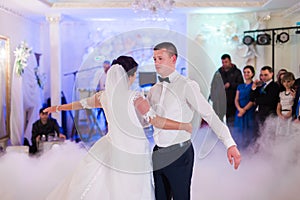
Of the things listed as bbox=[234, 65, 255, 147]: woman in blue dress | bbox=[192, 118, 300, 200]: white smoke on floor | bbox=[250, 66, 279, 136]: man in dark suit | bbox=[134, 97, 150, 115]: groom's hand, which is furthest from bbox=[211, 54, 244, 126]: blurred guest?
bbox=[134, 97, 150, 115]: groom's hand

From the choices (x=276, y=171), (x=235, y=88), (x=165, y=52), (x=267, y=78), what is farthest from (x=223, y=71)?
(x=165, y=52)

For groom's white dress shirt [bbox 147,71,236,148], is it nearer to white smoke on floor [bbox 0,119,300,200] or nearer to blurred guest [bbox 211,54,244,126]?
white smoke on floor [bbox 0,119,300,200]

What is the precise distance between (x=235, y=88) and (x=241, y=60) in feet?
6.01

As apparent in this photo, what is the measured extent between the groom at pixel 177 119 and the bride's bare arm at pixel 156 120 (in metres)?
0.06

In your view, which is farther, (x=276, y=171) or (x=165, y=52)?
(x=276, y=171)

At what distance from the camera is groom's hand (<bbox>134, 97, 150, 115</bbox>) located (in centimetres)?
213

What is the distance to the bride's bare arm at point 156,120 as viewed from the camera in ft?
7.01

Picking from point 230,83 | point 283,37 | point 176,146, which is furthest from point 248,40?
point 176,146

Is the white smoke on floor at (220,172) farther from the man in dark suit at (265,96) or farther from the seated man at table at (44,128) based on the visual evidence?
the seated man at table at (44,128)

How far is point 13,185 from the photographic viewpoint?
3734 millimetres

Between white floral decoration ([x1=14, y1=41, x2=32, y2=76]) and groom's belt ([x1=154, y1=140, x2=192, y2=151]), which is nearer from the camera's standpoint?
groom's belt ([x1=154, y1=140, x2=192, y2=151])

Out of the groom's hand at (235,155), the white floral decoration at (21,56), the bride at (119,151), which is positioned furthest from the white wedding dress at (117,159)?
the white floral decoration at (21,56)

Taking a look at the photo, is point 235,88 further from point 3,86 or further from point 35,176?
point 3,86

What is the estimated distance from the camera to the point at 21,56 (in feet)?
20.6
